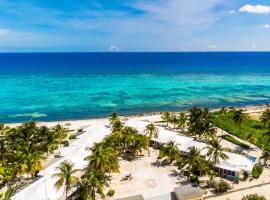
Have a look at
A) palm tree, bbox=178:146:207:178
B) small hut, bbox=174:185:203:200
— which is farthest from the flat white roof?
small hut, bbox=174:185:203:200

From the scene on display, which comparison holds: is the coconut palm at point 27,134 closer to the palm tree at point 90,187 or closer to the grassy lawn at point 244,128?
the palm tree at point 90,187

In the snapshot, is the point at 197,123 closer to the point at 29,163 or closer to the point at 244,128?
the point at 244,128

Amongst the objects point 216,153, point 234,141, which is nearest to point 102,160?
point 216,153

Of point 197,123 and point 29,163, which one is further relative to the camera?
point 197,123

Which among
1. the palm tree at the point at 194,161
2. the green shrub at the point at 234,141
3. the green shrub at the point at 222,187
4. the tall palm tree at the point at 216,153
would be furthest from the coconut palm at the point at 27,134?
the green shrub at the point at 234,141

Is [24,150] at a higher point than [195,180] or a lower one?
higher

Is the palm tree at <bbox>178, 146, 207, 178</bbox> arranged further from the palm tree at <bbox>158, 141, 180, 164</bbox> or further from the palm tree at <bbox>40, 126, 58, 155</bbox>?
the palm tree at <bbox>40, 126, 58, 155</bbox>

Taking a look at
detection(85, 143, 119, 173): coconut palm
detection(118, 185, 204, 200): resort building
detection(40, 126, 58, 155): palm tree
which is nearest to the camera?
detection(118, 185, 204, 200): resort building

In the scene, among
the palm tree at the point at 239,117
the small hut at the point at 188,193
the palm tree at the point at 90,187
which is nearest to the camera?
the palm tree at the point at 90,187

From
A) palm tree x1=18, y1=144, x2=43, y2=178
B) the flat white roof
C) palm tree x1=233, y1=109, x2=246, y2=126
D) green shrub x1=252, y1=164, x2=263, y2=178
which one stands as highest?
palm tree x1=233, y1=109, x2=246, y2=126
